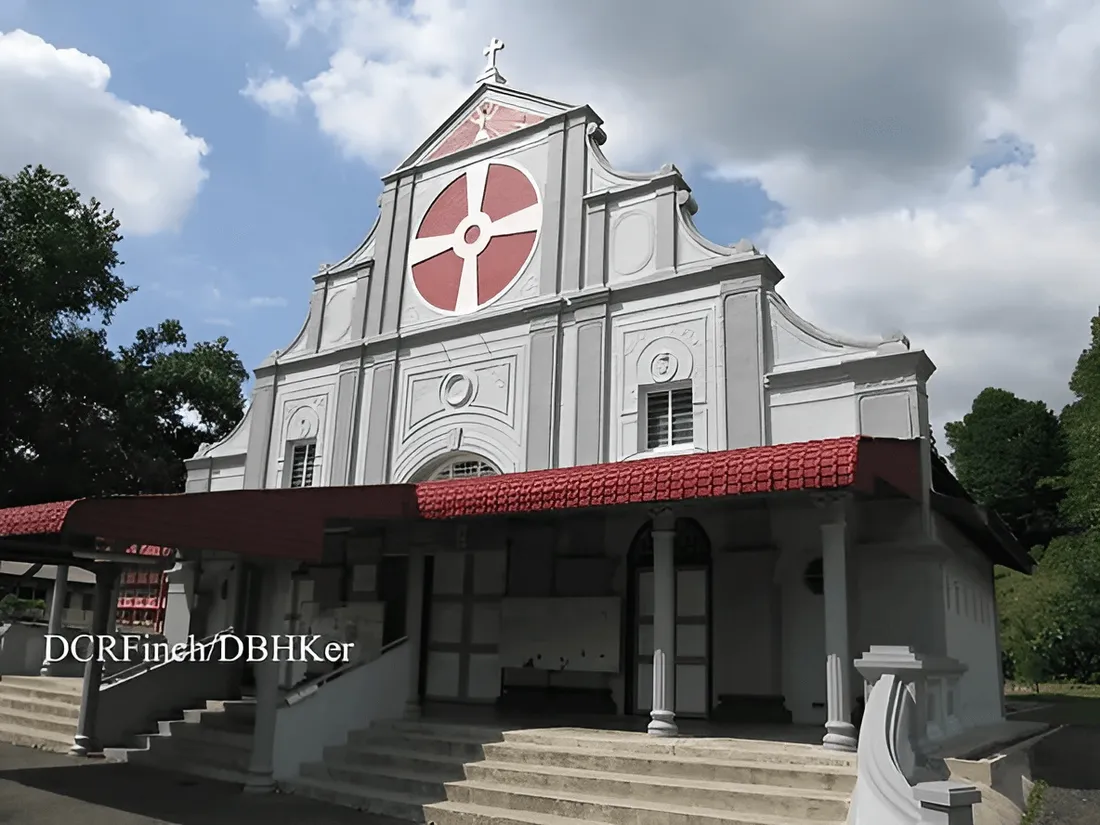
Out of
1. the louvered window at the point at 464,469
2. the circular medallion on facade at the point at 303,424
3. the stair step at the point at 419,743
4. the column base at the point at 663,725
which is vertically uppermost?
the circular medallion on facade at the point at 303,424

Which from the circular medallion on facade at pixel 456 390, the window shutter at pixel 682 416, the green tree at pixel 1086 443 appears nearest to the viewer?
the window shutter at pixel 682 416


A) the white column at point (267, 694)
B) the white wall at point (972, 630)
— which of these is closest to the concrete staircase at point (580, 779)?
the white column at point (267, 694)

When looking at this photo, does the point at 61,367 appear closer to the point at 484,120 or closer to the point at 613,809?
the point at 484,120

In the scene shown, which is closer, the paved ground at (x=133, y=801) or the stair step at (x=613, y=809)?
the stair step at (x=613, y=809)

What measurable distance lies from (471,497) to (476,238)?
7244 millimetres

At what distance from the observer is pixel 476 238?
16.2m

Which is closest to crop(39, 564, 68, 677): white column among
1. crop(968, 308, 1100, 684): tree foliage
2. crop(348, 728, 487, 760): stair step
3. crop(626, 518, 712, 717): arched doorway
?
crop(348, 728, 487, 760): stair step

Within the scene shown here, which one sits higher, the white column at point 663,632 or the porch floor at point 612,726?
the white column at point 663,632

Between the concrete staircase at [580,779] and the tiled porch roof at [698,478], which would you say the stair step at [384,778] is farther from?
the tiled porch roof at [698,478]

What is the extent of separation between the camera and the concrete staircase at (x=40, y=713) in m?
12.5

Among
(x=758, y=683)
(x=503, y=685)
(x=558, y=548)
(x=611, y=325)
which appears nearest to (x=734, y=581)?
(x=758, y=683)

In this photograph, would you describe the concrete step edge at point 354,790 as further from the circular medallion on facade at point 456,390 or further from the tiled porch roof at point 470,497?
the circular medallion on facade at point 456,390

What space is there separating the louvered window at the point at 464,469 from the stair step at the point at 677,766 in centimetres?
619

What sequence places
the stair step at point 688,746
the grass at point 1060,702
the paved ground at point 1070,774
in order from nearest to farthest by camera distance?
the stair step at point 688,746 → the paved ground at point 1070,774 → the grass at point 1060,702
